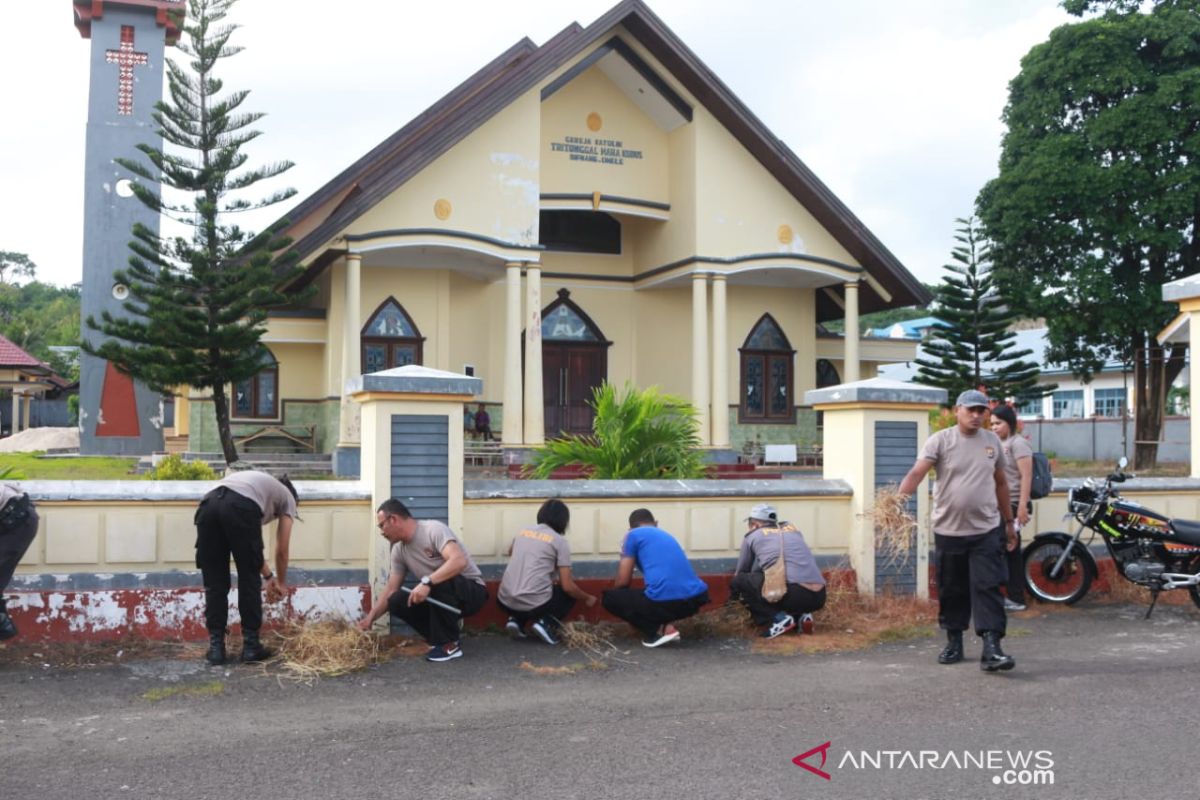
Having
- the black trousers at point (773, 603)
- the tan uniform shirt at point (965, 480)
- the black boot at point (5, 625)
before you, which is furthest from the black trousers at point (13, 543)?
the tan uniform shirt at point (965, 480)

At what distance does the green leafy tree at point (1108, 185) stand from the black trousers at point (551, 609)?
1860cm

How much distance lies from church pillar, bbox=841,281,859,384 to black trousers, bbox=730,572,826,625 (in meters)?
15.1

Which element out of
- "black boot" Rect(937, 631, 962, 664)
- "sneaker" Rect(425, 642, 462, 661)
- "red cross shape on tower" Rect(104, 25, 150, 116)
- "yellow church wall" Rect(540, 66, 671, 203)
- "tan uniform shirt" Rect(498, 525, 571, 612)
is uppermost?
"red cross shape on tower" Rect(104, 25, 150, 116)

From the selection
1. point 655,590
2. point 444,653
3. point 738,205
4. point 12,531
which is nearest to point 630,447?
point 655,590

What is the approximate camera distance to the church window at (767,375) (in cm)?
2411

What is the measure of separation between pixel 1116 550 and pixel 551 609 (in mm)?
4488

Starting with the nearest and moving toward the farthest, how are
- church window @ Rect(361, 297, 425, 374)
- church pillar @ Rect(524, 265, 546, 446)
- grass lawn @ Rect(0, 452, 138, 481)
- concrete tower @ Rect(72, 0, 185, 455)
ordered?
grass lawn @ Rect(0, 452, 138, 481) → church pillar @ Rect(524, 265, 546, 446) → church window @ Rect(361, 297, 425, 374) → concrete tower @ Rect(72, 0, 185, 455)

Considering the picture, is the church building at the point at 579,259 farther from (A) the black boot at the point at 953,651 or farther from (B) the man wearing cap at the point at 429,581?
(A) the black boot at the point at 953,651

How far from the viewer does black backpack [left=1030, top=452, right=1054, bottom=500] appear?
9.30 m

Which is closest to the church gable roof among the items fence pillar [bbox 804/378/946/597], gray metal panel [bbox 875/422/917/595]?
fence pillar [bbox 804/378/946/597]

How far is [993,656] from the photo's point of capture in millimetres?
6848

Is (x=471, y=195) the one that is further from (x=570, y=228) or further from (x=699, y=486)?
(x=699, y=486)

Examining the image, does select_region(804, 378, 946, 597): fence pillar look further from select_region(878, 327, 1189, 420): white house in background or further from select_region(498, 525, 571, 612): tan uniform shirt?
select_region(878, 327, 1189, 420): white house in background

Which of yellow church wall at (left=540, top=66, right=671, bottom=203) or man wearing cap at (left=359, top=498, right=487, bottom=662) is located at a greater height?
yellow church wall at (left=540, top=66, right=671, bottom=203)
